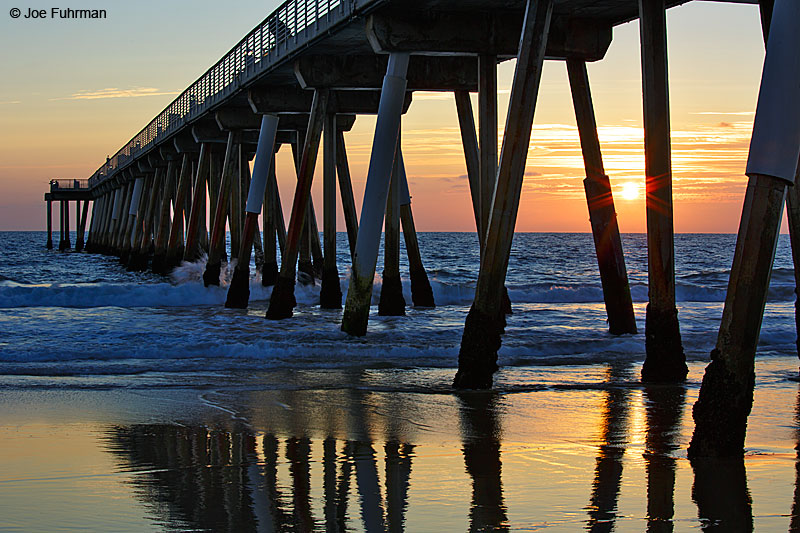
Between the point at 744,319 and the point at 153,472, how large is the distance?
3742mm

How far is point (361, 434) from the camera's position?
7309mm

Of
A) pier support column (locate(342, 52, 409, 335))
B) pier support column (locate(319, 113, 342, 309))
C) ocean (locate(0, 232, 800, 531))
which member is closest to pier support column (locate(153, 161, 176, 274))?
pier support column (locate(319, 113, 342, 309))

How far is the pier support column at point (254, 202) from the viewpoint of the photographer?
20.8 meters

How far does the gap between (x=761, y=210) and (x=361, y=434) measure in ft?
11.0

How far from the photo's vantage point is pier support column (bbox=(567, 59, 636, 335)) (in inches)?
522

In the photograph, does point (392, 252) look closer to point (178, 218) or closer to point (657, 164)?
point (657, 164)

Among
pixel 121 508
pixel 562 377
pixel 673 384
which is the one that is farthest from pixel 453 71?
pixel 121 508

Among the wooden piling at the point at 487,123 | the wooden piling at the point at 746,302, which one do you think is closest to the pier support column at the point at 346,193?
the wooden piling at the point at 487,123

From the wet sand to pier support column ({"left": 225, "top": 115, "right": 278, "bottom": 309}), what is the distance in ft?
36.7

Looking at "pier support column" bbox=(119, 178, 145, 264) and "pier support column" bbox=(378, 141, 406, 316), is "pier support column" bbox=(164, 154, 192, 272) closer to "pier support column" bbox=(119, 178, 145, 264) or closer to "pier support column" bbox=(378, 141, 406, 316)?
"pier support column" bbox=(119, 178, 145, 264)

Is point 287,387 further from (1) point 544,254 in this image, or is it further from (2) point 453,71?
(1) point 544,254

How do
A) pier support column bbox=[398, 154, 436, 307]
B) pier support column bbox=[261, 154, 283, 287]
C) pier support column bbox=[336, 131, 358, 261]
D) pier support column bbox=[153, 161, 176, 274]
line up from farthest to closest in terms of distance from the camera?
pier support column bbox=[153, 161, 176, 274] < pier support column bbox=[261, 154, 283, 287] < pier support column bbox=[336, 131, 358, 261] < pier support column bbox=[398, 154, 436, 307]

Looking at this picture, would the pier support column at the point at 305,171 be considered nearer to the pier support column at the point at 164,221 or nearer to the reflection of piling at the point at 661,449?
the reflection of piling at the point at 661,449

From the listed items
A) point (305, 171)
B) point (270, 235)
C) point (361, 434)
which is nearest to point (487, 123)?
point (305, 171)
